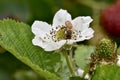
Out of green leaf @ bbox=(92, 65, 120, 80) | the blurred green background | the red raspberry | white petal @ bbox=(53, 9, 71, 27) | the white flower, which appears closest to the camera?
green leaf @ bbox=(92, 65, 120, 80)

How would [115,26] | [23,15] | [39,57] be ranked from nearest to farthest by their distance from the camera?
1. [39,57]
2. [115,26]
3. [23,15]

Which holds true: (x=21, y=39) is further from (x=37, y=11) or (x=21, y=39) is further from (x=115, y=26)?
(x=37, y=11)

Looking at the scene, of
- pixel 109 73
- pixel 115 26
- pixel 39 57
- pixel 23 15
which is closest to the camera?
pixel 109 73

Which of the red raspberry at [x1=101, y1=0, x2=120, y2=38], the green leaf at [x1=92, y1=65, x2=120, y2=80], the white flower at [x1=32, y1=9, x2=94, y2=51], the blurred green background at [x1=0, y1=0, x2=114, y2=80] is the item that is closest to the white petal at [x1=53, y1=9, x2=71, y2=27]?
the white flower at [x1=32, y1=9, x2=94, y2=51]

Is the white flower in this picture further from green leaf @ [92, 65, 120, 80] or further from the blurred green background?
the blurred green background

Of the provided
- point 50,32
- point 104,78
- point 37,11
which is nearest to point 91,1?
point 37,11

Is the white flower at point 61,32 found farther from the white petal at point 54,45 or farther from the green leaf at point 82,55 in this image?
the green leaf at point 82,55
